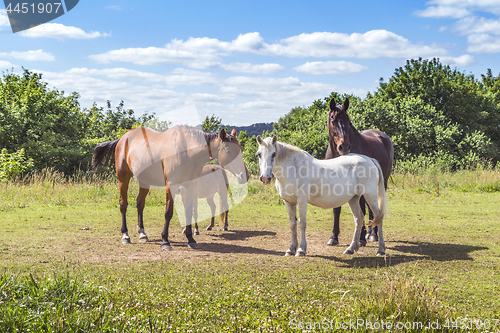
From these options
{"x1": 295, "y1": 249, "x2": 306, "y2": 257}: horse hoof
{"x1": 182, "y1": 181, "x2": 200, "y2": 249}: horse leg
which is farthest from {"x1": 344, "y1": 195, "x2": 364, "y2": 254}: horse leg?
{"x1": 182, "y1": 181, "x2": 200, "y2": 249}: horse leg

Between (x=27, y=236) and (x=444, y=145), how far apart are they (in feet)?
81.3

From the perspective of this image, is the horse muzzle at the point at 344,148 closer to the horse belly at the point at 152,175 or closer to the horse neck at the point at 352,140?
the horse neck at the point at 352,140

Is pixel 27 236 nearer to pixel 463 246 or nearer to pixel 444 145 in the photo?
pixel 463 246

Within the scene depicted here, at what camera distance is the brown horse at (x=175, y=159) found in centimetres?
802

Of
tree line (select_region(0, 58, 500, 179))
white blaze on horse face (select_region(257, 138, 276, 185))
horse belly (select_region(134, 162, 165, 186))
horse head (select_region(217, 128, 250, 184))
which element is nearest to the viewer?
white blaze on horse face (select_region(257, 138, 276, 185))

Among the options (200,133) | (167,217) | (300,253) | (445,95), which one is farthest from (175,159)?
(445,95)

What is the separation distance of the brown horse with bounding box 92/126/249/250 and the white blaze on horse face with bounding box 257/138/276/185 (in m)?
1.03

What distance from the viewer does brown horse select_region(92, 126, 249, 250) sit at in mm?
8016

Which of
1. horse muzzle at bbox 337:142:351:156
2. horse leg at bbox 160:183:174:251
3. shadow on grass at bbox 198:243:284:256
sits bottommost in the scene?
shadow on grass at bbox 198:243:284:256

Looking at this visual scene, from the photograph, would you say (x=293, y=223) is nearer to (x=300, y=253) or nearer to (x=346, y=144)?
(x=300, y=253)

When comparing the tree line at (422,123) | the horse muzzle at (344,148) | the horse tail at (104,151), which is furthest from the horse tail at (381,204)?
the tree line at (422,123)

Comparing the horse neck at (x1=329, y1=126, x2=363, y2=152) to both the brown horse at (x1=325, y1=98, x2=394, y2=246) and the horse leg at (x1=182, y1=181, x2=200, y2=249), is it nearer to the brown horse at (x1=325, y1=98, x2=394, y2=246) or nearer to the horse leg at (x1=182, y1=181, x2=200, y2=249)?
the brown horse at (x1=325, y1=98, x2=394, y2=246)

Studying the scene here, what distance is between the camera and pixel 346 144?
8117 millimetres

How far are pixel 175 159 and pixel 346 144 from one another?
3624mm
